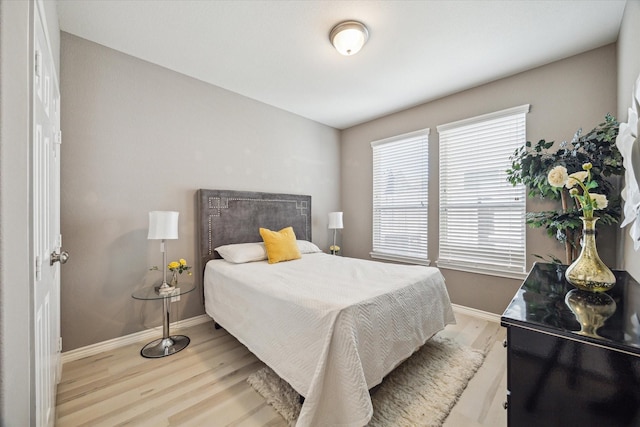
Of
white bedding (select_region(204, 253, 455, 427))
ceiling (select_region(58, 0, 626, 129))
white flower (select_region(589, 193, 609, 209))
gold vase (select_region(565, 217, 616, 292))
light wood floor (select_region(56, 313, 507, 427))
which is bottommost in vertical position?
light wood floor (select_region(56, 313, 507, 427))

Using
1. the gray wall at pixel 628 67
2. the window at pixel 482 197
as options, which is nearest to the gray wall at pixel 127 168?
the window at pixel 482 197

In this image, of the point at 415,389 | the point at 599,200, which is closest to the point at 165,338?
the point at 415,389

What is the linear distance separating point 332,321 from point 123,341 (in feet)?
7.31

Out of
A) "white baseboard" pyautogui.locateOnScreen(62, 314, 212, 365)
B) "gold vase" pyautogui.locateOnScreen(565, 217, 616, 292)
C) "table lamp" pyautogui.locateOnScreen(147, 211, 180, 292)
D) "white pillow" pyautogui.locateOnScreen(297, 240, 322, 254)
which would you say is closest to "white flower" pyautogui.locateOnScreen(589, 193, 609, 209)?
"gold vase" pyautogui.locateOnScreen(565, 217, 616, 292)

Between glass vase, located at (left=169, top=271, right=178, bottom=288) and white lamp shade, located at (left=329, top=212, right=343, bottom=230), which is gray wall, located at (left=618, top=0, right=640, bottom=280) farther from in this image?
glass vase, located at (left=169, top=271, right=178, bottom=288)

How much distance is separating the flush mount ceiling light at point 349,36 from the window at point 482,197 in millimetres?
1709

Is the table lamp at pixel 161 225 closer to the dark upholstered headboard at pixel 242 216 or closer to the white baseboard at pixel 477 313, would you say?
the dark upholstered headboard at pixel 242 216

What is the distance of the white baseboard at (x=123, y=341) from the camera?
2201 mm

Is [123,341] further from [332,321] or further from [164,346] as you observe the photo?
[332,321]

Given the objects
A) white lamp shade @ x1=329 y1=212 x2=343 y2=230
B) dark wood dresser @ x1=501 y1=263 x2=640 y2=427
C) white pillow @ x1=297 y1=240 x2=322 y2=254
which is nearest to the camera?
dark wood dresser @ x1=501 y1=263 x2=640 y2=427

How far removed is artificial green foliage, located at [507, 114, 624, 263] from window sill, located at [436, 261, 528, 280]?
0.58 metres

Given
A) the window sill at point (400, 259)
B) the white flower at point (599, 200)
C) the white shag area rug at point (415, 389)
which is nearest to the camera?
the white flower at point (599, 200)

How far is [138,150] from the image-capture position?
2.56 meters

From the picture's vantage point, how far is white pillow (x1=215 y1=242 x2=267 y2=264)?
108 inches
